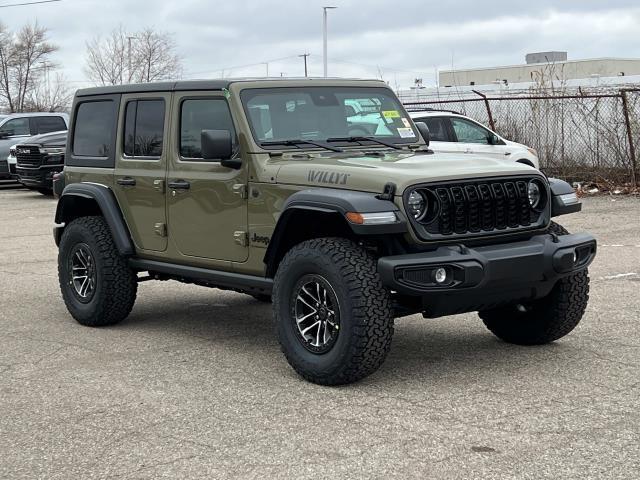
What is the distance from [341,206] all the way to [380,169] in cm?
42

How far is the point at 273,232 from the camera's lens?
6434 mm

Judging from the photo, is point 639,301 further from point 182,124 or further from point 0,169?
point 0,169

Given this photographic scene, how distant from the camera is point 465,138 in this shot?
17.5 m

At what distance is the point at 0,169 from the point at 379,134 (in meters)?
18.3

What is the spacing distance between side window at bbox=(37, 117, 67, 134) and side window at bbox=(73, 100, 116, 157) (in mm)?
16458

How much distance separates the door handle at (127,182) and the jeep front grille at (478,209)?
2646 mm

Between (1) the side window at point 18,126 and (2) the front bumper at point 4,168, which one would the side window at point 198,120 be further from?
(1) the side window at point 18,126

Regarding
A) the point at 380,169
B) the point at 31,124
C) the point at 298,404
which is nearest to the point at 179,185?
the point at 380,169

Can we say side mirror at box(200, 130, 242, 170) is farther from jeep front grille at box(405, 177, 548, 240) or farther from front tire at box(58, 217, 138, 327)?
front tire at box(58, 217, 138, 327)

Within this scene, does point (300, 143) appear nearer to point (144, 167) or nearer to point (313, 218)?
point (313, 218)

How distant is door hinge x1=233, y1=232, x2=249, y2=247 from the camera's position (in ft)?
22.0

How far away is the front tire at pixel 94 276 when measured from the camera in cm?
783

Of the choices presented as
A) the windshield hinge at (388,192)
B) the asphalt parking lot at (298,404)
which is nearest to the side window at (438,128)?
the asphalt parking lot at (298,404)

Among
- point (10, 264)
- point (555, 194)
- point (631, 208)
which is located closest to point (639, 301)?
point (555, 194)
